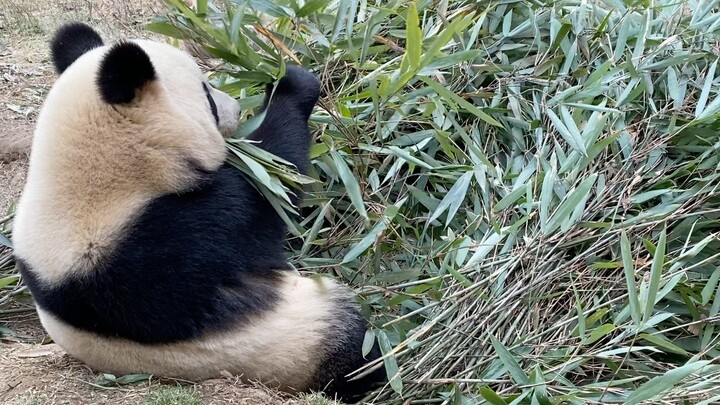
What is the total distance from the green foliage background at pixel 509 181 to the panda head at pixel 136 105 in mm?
186

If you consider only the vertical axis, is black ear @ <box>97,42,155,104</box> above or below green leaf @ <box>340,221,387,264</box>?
above

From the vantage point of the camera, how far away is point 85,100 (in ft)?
8.10

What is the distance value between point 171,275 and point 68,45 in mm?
1100

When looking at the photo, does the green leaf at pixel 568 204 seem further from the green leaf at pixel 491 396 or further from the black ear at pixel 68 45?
the black ear at pixel 68 45

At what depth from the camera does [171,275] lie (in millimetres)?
2402

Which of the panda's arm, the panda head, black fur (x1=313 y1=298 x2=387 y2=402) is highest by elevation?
the panda head

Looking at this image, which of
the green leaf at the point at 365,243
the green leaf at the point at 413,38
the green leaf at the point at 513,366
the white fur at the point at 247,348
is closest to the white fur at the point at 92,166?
the white fur at the point at 247,348

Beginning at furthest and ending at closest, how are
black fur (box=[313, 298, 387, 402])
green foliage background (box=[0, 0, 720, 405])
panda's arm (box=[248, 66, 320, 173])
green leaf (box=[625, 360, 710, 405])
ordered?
panda's arm (box=[248, 66, 320, 173]) < black fur (box=[313, 298, 387, 402]) < green foliage background (box=[0, 0, 720, 405]) < green leaf (box=[625, 360, 710, 405])

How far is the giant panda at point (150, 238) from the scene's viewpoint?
237 cm

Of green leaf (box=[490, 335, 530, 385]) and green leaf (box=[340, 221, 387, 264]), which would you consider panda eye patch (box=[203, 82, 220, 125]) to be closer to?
green leaf (box=[340, 221, 387, 264])

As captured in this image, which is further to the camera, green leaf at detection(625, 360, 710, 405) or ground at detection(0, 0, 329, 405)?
ground at detection(0, 0, 329, 405)

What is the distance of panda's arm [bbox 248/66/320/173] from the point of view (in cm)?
286

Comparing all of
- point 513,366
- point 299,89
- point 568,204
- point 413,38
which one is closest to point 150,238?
point 299,89

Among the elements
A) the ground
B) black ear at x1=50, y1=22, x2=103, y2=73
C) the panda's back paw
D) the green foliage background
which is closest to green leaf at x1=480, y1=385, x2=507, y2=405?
the green foliage background
